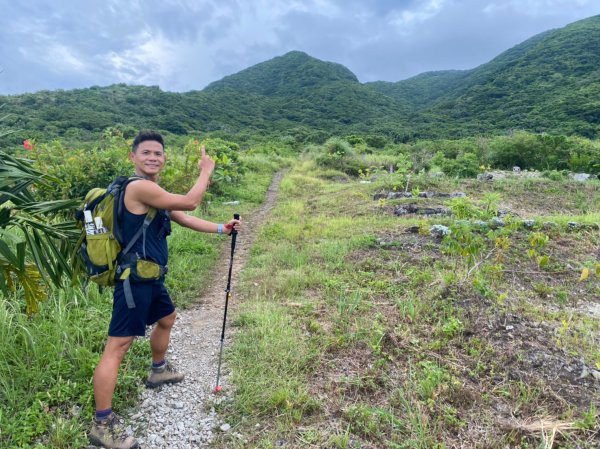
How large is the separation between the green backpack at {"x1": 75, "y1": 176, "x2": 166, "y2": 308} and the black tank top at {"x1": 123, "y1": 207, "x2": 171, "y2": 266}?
0.02 meters

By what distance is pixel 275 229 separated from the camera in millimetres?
8062

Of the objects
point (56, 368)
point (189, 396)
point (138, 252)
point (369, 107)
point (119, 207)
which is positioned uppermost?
point (369, 107)

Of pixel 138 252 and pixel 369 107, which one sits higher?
pixel 369 107

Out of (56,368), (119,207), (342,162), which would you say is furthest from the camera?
(342,162)

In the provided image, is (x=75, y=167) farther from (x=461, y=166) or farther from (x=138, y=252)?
(x=461, y=166)

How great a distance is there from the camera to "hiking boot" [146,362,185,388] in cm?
318

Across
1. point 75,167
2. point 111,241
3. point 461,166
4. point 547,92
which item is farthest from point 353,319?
point 547,92

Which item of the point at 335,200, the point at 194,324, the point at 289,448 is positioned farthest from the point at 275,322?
the point at 335,200

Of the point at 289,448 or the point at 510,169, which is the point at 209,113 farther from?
the point at 289,448

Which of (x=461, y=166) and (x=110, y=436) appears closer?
(x=110, y=436)

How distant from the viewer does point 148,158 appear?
8.68ft

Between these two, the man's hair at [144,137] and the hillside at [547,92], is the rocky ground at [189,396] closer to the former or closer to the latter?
the man's hair at [144,137]

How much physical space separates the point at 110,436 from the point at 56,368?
0.87 m

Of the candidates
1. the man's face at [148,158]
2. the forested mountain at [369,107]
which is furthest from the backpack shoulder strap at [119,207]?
the forested mountain at [369,107]
